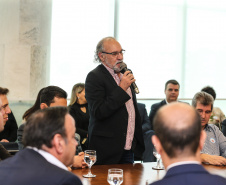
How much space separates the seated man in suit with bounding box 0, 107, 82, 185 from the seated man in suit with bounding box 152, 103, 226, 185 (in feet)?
1.35

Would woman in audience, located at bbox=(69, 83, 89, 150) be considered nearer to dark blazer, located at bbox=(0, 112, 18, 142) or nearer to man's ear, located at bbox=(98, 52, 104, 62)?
dark blazer, located at bbox=(0, 112, 18, 142)

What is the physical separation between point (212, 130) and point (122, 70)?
1057mm

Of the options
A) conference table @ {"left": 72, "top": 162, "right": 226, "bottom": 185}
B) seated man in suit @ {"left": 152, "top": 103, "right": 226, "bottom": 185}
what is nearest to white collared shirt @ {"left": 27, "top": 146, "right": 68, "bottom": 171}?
seated man in suit @ {"left": 152, "top": 103, "right": 226, "bottom": 185}

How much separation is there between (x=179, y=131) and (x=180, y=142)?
0.04 meters

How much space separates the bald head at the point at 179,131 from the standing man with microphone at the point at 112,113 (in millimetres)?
2033

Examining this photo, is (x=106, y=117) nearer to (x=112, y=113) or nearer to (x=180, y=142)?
(x=112, y=113)

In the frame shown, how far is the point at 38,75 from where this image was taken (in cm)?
662

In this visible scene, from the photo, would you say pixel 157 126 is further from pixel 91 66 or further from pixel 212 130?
pixel 91 66

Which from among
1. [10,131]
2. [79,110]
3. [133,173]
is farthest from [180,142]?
[10,131]

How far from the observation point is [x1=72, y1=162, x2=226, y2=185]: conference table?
8.71ft

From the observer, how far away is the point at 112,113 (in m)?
3.66

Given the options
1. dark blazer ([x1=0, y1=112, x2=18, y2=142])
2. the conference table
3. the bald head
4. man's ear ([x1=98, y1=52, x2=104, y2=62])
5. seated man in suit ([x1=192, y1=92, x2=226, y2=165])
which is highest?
man's ear ([x1=98, y1=52, x2=104, y2=62])

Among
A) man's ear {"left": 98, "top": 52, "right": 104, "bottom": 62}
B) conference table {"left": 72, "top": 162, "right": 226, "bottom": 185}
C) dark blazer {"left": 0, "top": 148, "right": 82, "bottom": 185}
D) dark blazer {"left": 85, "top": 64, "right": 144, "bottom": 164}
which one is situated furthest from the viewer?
man's ear {"left": 98, "top": 52, "right": 104, "bottom": 62}

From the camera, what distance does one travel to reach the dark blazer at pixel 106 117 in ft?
11.8
